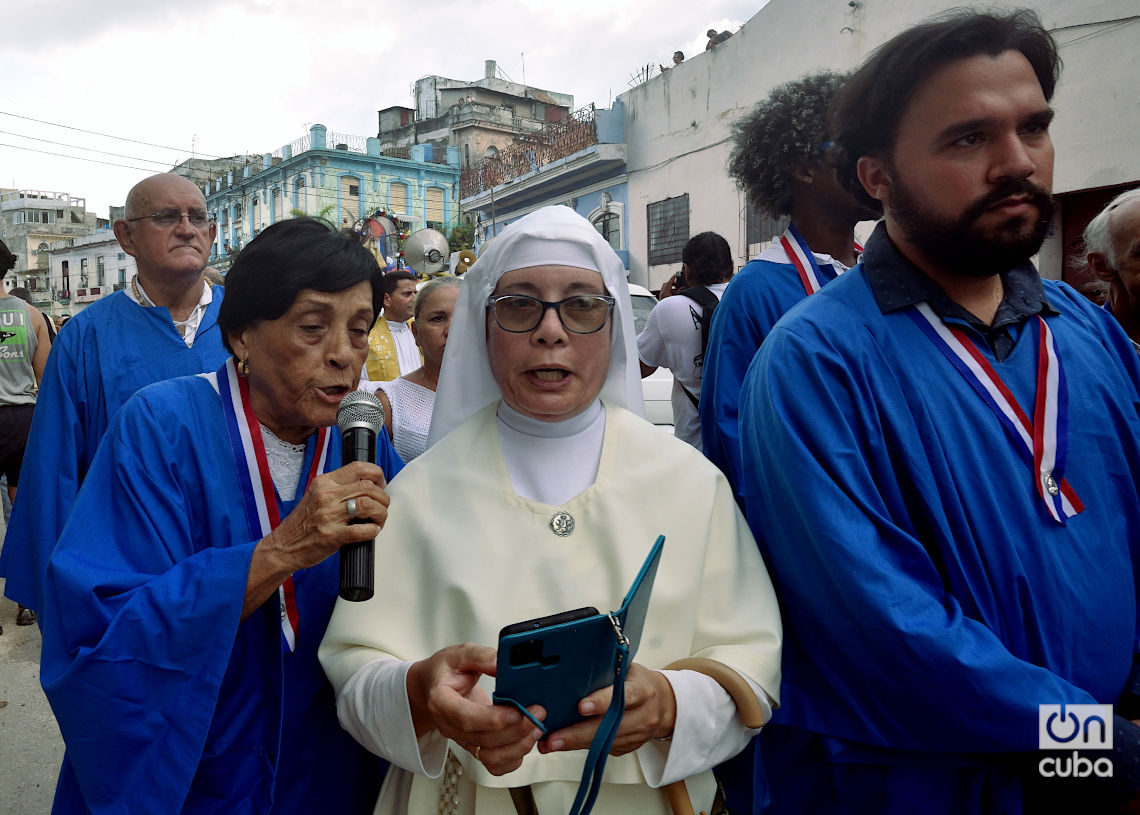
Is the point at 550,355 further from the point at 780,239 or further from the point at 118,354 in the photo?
the point at 118,354

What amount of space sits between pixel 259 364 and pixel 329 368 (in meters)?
0.18

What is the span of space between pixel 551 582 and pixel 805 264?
6.46 ft

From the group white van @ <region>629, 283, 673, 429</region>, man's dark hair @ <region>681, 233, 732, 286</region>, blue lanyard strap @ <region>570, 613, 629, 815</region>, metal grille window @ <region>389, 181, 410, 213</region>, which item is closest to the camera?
blue lanyard strap @ <region>570, 613, 629, 815</region>

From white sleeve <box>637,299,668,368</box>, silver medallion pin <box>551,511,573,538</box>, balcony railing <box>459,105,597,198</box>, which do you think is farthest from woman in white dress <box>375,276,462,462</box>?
balcony railing <box>459,105,597,198</box>

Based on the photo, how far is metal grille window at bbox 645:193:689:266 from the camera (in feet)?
48.5

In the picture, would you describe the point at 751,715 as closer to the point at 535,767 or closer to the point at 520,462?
the point at 535,767

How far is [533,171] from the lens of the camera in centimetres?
1886

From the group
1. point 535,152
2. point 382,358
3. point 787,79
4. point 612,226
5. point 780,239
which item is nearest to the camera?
point 780,239

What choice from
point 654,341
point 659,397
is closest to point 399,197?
point 659,397

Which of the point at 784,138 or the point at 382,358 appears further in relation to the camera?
the point at 382,358

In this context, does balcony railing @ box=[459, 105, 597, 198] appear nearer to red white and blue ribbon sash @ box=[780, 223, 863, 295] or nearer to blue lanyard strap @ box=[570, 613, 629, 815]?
red white and blue ribbon sash @ box=[780, 223, 863, 295]

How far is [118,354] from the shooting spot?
3445 mm

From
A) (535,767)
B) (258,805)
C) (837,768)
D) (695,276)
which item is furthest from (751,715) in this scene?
(695,276)

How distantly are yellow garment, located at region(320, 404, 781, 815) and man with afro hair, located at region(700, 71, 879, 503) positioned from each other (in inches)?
43.3
